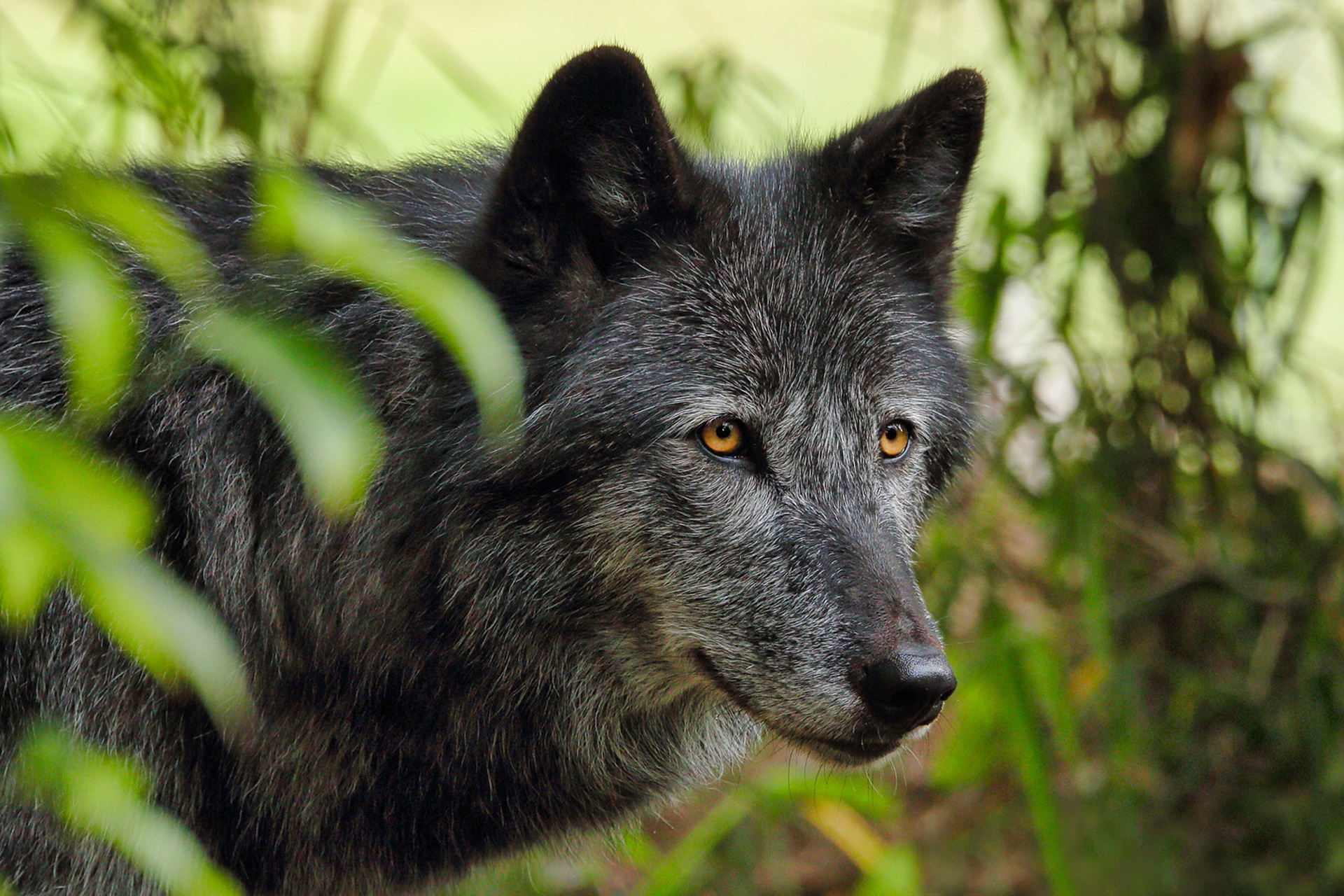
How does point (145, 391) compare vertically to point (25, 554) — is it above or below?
below

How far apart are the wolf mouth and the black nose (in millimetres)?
78

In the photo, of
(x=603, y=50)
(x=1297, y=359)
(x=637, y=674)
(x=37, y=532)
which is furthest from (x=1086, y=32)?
(x=37, y=532)

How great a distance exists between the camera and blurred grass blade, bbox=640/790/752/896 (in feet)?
13.2

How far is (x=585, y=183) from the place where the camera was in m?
2.74

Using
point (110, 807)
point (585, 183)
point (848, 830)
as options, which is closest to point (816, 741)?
point (585, 183)

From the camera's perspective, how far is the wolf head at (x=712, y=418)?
2.62 meters

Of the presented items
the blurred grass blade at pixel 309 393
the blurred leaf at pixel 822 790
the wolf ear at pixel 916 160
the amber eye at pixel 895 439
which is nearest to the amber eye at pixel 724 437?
the amber eye at pixel 895 439

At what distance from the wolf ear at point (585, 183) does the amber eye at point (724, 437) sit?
416 millimetres

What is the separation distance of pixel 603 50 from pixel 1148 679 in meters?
3.55

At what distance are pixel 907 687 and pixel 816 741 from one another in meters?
0.28

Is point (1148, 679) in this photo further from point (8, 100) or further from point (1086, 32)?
point (8, 100)

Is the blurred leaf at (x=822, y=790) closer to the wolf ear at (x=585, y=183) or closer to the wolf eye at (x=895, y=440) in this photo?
the wolf eye at (x=895, y=440)

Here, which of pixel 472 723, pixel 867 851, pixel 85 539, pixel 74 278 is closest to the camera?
pixel 85 539

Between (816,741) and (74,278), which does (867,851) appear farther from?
(74,278)
